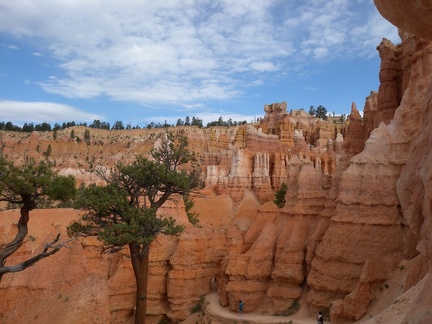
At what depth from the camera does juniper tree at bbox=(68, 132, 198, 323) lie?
15.2m

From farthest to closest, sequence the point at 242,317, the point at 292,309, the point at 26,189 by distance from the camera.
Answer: the point at 242,317 → the point at 292,309 → the point at 26,189

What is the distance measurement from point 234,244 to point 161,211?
8.03 metres

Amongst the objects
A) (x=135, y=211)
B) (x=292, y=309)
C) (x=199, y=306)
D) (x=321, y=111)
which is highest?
(x=321, y=111)

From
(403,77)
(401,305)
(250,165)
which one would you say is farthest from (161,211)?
(250,165)

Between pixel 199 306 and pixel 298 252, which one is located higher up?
pixel 298 252

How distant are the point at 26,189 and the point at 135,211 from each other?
500cm

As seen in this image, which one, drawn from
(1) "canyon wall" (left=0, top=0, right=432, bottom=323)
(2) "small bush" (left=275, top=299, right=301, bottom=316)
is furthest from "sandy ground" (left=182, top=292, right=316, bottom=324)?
(1) "canyon wall" (left=0, top=0, right=432, bottom=323)

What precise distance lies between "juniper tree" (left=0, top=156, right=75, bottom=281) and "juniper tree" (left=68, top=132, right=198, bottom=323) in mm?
2776

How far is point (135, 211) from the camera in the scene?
15.8 m

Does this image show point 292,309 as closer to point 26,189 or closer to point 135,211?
point 135,211

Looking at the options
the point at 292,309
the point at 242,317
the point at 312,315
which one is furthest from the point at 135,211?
the point at 312,315

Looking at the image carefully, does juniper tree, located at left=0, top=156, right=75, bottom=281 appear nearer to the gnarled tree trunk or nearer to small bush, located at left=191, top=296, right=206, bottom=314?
the gnarled tree trunk

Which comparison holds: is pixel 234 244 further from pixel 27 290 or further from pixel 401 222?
pixel 27 290

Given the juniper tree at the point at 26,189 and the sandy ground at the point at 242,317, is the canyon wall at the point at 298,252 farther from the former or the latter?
the juniper tree at the point at 26,189
